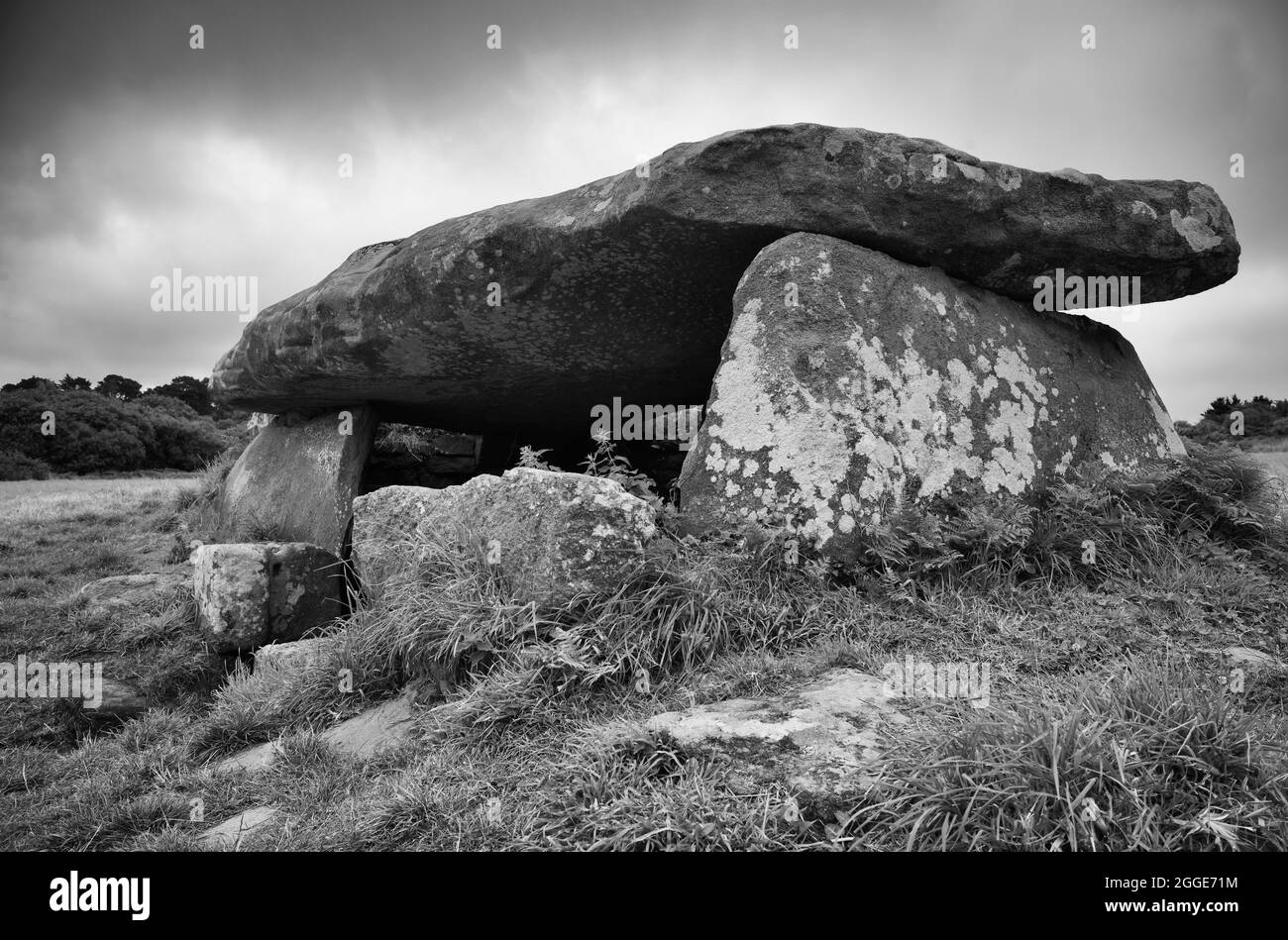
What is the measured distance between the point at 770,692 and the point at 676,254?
336cm

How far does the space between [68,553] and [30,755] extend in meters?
4.67

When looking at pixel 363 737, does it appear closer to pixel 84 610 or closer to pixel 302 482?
pixel 84 610

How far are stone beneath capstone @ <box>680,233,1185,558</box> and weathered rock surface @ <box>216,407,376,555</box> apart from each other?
178 inches

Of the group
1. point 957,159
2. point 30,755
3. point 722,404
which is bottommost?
point 30,755

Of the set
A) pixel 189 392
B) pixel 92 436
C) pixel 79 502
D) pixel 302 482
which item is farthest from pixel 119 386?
pixel 302 482

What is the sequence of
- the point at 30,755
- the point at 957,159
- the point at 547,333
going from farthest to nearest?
the point at 547,333 → the point at 957,159 → the point at 30,755

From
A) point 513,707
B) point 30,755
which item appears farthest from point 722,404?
point 30,755

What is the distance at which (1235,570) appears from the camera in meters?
4.50

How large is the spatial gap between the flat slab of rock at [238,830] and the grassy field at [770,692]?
0.07 meters

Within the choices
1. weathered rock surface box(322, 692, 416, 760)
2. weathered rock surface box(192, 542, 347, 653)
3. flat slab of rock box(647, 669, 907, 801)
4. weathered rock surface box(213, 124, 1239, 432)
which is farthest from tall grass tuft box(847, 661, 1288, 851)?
weathered rock surface box(192, 542, 347, 653)

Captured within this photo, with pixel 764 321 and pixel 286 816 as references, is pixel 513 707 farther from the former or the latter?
pixel 764 321

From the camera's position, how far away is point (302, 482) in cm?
814

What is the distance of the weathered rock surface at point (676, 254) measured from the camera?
16.7 feet
